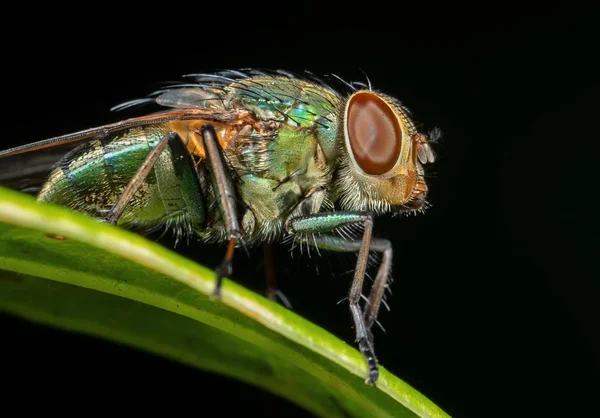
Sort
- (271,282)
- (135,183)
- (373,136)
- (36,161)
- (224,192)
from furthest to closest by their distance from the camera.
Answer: (271,282)
(36,161)
(373,136)
(135,183)
(224,192)

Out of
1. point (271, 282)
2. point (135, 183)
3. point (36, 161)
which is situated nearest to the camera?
point (135, 183)

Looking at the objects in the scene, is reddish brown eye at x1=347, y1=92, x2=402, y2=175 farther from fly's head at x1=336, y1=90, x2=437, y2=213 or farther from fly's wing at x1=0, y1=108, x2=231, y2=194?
fly's wing at x1=0, y1=108, x2=231, y2=194

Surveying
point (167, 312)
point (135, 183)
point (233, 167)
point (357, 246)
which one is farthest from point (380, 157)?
point (167, 312)

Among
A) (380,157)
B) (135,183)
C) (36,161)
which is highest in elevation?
(380,157)

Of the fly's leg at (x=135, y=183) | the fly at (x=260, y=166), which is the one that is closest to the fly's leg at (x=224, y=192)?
the fly's leg at (x=135, y=183)

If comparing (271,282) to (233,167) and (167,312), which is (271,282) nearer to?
(233,167)

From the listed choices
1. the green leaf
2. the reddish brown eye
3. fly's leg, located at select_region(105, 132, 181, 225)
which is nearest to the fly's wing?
fly's leg, located at select_region(105, 132, 181, 225)

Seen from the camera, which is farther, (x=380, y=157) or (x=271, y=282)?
(x=271, y=282)
